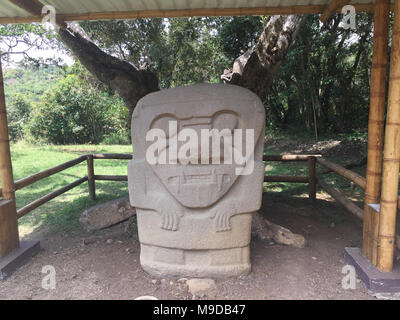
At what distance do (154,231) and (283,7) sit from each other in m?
2.82

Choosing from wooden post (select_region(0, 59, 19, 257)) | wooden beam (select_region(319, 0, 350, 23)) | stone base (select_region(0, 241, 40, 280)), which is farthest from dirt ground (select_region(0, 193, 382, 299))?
wooden beam (select_region(319, 0, 350, 23))

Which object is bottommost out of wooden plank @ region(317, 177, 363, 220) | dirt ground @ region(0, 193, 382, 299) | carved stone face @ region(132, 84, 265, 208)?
dirt ground @ region(0, 193, 382, 299)

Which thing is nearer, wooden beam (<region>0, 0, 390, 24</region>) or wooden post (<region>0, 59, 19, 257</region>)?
wooden post (<region>0, 59, 19, 257</region>)

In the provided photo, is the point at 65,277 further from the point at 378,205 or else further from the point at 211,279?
the point at 378,205

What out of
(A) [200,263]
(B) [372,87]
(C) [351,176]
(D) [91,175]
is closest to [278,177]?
(C) [351,176]

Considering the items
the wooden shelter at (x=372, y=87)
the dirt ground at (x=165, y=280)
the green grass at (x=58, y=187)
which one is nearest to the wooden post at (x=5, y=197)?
the wooden shelter at (x=372, y=87)

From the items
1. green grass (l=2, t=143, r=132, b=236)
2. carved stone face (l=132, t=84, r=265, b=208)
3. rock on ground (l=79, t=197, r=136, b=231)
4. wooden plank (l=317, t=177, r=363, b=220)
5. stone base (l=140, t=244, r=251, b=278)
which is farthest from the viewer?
green grass (l=2, t=143, r=132, b=236)

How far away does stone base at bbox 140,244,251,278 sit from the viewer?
3.20 metres

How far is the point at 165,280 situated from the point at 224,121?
1.70 metres

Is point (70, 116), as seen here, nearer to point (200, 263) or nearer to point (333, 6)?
point (200, 263)

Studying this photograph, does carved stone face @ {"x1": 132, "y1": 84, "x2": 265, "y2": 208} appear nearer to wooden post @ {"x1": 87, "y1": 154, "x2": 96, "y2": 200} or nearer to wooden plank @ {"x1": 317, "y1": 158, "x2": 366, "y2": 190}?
wooden plank @ {"x1": 317, "y1": 158, "x2": 366, "y2": 190}

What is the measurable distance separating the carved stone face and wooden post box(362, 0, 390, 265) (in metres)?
1.09

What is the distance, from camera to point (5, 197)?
11.8 feet

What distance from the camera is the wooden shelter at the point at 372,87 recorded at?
2.87 m
